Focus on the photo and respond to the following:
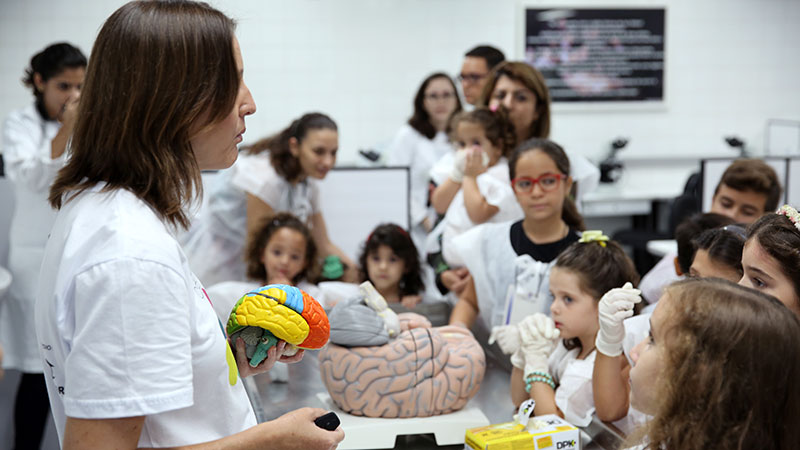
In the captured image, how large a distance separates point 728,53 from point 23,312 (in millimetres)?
5775

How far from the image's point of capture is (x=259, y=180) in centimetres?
303

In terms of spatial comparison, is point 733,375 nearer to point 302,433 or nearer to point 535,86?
point 302,433

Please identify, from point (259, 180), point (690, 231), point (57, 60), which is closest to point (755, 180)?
point (690, 231)

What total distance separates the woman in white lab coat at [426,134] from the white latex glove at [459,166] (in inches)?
46.5

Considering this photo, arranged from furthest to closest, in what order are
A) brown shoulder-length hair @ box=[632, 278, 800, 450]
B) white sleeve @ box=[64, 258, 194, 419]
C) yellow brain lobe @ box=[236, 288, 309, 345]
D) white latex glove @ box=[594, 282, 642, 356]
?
white latex glove @ box=[594, 282, 642, 356] < yellow brain lobe @ box=[236, 288, 309, 345] < brown shoulder-length hair @ box=[632, 278, 800, 450] < white sleeve @ box=[64, 258, 194, 419]

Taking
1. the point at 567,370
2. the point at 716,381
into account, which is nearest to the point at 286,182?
→ the point at 567,370

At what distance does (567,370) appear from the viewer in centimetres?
171

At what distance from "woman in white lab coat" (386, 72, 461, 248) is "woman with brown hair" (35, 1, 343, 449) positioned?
3045mm

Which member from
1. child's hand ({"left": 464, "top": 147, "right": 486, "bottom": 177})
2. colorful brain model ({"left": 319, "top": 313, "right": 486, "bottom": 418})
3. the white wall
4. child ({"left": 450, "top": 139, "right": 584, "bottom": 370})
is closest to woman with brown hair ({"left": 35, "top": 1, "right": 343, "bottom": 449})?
colorful brain model ({"left": 319, "top": 313, "right": 486, "bottom": 418})

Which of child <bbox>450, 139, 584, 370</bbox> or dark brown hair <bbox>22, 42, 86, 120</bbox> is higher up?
dark brown hair <bbox>22, 42, 86, 120</bbox>

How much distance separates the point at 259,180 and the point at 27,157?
90cm

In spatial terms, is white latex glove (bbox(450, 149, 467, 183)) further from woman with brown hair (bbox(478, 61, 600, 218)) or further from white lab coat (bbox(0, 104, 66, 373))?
white lab coat (bbox(0, 104, 66, 373))

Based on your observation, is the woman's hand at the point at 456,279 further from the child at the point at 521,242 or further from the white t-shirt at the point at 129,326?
the white t-shirt at the point at 129,326

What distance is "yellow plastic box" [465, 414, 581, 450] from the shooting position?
139cm
